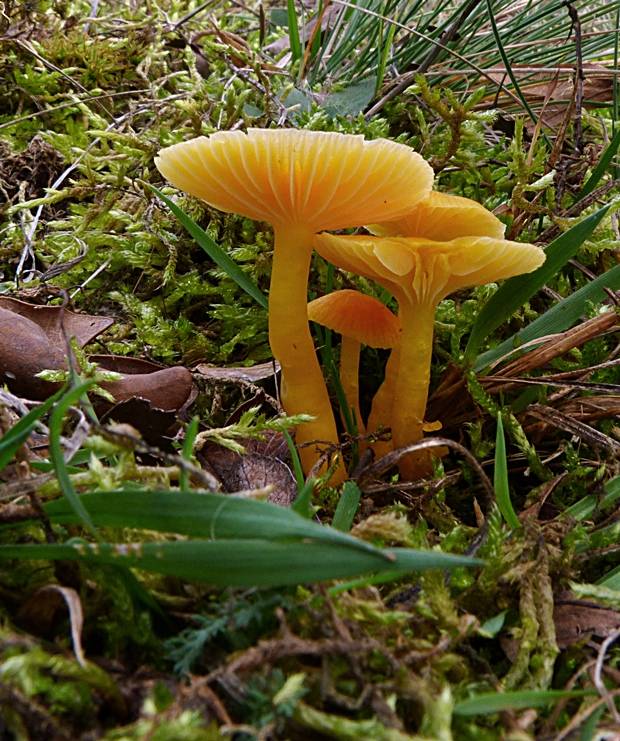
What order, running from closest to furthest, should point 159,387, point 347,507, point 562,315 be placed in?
point 347,507
point 159,387
point 562,315

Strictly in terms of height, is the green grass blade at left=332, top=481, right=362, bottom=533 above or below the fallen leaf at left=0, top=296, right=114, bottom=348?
below

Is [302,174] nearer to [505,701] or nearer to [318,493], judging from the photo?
[318,493]

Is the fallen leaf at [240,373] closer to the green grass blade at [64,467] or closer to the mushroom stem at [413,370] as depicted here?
the mushroom stem at [413,370]

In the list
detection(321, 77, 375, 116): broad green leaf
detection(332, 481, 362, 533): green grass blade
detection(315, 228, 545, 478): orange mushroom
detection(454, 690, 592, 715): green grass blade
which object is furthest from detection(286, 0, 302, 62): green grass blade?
detection(454, 690, 592, 715): green grass blade

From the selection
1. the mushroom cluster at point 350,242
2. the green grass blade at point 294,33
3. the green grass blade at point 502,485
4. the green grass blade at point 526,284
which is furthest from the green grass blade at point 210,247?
the green grass blade at point 294,33

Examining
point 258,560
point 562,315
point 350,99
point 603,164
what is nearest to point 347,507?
point 258,560

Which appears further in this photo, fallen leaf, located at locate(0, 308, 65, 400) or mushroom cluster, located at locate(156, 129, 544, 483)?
fallen leaf, located at locate(0, 308, 65, 400)

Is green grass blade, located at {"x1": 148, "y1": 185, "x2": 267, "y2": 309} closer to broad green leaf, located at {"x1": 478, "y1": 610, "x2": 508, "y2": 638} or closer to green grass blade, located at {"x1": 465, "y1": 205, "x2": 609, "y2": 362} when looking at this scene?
green grass blade, located at {"x1": 465, "y1": 205, "x2": 609, "y2": 362}

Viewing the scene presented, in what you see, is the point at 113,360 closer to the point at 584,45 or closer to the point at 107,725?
the point at 107,725
